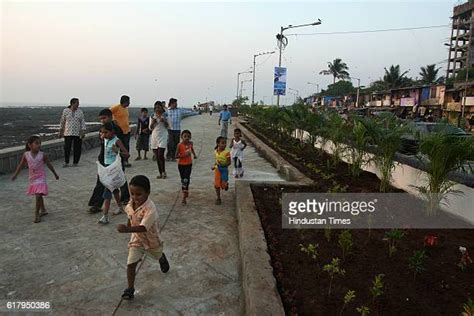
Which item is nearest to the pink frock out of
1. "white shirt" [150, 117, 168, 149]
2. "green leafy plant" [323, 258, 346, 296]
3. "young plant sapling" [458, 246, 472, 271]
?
"white shirt" [150, 117, 168, 149]

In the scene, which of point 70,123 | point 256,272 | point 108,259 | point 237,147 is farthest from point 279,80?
point 256,272

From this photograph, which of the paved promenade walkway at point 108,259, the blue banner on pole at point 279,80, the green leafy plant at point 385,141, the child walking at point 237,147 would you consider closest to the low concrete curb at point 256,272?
the paved promenade walkway at point 108,259

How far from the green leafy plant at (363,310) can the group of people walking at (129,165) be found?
5.72ft

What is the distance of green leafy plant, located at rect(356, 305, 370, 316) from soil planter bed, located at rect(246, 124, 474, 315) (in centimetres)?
2

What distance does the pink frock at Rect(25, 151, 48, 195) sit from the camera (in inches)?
199

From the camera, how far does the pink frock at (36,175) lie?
199 inches

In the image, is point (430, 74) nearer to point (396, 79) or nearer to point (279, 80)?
point (396, 79)

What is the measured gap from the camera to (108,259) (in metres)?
3.94

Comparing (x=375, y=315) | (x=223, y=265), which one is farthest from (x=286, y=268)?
(x=375, y=315)

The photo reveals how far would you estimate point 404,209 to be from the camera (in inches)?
208

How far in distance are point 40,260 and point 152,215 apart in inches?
59.9

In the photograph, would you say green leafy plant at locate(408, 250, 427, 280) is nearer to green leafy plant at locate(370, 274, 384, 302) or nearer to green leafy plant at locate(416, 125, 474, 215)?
green leafy plant at locate(370, 274, 384, 302)

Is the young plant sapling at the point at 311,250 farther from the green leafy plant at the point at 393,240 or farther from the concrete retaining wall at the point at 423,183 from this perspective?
the concrete retaining wall at the point at 423,183

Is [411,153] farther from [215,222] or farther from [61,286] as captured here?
[61,286]
